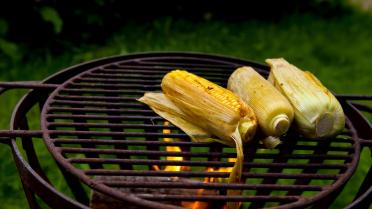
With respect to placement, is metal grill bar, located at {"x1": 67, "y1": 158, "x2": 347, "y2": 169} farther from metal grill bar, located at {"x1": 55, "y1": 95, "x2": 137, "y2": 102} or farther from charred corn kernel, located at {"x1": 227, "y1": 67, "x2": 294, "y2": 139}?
metal grill bar, located at {"x1": 55, "y1": 95, "x2": 137, "y2": 102}

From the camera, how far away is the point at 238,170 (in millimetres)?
1702

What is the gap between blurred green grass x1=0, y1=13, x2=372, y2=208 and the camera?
432cm

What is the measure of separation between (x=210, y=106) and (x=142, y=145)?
0.26 m

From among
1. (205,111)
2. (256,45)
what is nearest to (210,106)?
(205,111)

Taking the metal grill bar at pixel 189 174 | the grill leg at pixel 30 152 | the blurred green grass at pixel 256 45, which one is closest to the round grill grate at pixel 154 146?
the metal grill bar at pixel 189 174

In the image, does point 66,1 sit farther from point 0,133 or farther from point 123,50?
point 0,133

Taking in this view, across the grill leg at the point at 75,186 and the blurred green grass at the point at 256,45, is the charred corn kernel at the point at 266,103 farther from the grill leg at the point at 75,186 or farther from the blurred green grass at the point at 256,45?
the blurred green grass at the point at 256,45

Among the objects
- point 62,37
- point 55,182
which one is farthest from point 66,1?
point 55,182

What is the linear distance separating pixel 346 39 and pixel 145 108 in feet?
12.9

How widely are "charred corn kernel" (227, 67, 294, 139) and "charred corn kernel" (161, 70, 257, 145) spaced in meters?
0.04

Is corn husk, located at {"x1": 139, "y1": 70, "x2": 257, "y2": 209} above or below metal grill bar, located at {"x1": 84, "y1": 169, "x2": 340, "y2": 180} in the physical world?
above

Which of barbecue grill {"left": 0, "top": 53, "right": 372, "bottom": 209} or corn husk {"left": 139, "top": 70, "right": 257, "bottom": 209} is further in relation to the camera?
corn husk {"left": 139, "top": 70, "right": 257, "bottom": 209}

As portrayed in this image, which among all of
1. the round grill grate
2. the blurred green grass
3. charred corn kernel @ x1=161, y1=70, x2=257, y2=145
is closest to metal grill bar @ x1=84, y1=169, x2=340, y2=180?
the round grill grate

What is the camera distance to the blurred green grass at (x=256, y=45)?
170 inches
